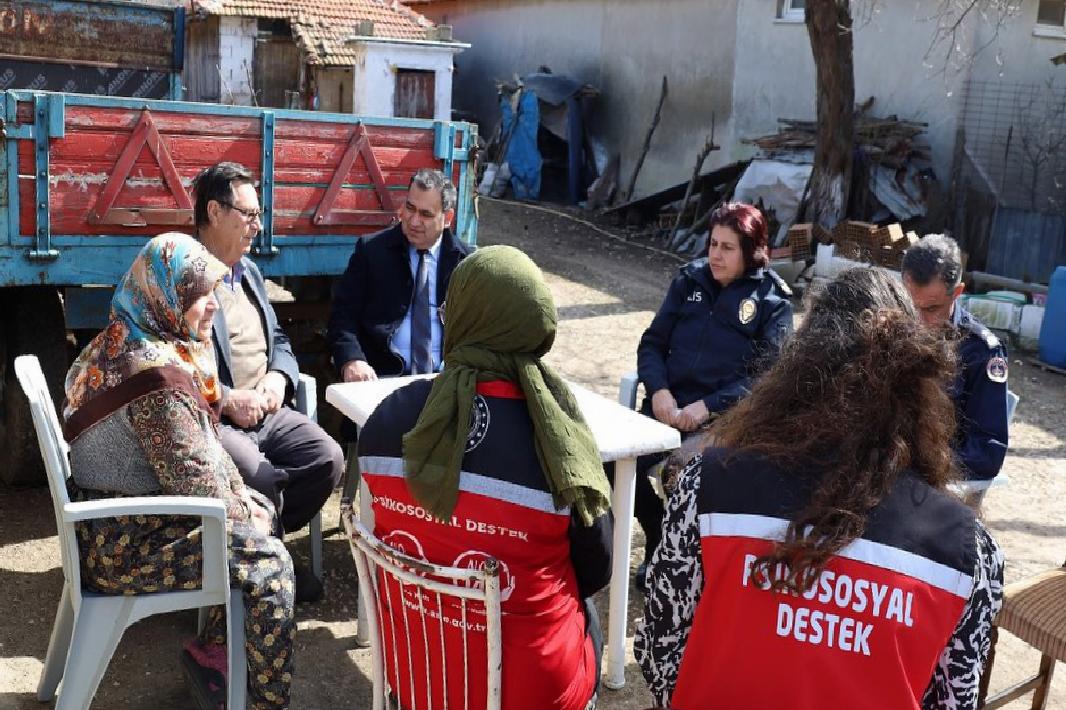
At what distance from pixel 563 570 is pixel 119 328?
54.9 inches

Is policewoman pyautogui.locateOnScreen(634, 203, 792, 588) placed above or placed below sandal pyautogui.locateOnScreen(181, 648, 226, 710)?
above

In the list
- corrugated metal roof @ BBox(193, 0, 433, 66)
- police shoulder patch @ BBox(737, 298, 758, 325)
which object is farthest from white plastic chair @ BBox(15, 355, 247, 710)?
corrugated metal roof @ BBox(193, 0, 433, 66)

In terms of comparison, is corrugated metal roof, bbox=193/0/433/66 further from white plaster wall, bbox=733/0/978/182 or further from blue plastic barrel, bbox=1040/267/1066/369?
blue plastic barrel, bbox=1040/267/1066/369

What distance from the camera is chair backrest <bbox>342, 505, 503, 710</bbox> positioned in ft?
7.01

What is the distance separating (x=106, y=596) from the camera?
2.85 m

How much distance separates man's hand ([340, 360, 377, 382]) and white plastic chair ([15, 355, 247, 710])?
1.34 meters

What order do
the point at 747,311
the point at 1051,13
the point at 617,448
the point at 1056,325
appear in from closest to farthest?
the point at 617,448 < the point at 747,311 < the point at 1056,325 < the point at 1051,13

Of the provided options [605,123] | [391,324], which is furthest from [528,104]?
[391,324]

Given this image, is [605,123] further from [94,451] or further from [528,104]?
[94,451]

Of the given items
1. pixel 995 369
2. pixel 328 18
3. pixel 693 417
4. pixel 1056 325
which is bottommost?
pixel 1056 325

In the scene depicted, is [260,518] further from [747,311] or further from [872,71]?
[872,71]

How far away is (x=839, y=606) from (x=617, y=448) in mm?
1578

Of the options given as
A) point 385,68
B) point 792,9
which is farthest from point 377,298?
point 385,68

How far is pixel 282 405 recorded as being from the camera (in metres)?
4.09
